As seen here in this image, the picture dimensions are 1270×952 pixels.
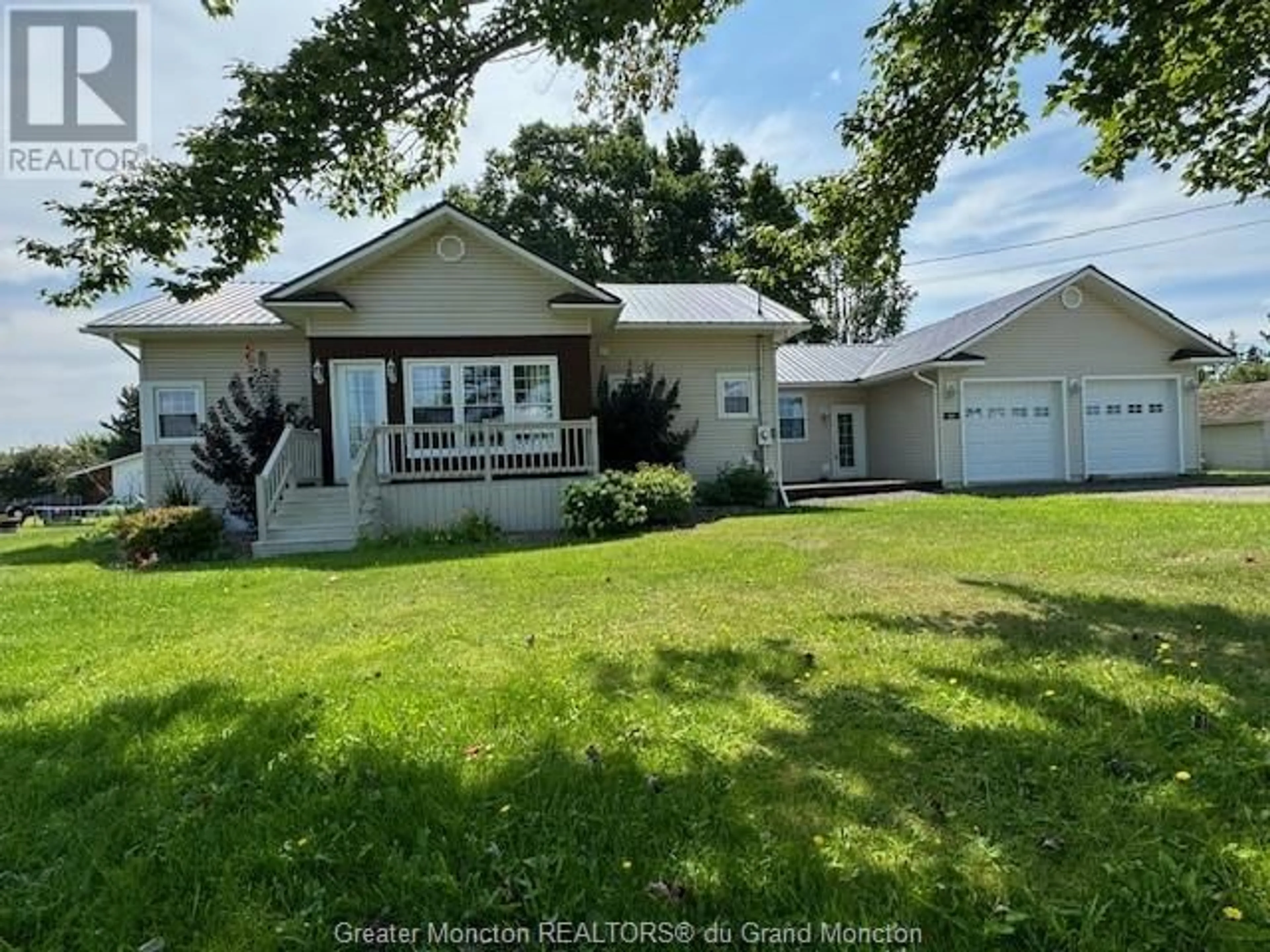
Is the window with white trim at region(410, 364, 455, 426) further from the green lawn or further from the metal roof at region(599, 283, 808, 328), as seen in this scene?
the green lawn

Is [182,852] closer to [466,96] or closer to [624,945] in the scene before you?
[624,945]

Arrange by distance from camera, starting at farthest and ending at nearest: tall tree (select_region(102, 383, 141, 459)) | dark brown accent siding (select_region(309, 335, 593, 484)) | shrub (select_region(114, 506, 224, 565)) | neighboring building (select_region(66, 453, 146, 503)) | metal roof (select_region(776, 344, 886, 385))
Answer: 1. tall tree (select_region(102, 383, 141, 459))
2. neighboring building (select_region(66, 453, 146, 503))
3. metal roof (select_region(776, 344, 886, 385))
4. dark brown accent siding (select_region(309, 335, 593, 484))
5. shrub (select_region(114, 506, 224, 565))

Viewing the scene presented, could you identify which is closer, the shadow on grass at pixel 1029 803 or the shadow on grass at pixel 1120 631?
the shadow on grass at pixel 1029 803

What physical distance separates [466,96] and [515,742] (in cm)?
472

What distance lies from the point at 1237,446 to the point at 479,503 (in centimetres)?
3230

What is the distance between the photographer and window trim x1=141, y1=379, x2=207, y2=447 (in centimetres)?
1594

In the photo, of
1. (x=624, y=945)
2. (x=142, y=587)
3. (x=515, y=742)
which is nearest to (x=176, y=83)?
(x=142, y=587)

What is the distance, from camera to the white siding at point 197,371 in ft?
52.3

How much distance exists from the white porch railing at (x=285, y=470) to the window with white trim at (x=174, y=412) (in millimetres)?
2645

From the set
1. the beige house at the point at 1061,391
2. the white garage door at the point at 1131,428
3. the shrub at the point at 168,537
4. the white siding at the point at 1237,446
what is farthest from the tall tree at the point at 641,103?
the white siding at the point at 1237,446

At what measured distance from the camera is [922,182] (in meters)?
8.04

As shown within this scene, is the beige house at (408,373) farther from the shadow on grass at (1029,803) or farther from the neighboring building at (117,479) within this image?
the shadow on grass at (1029,803)

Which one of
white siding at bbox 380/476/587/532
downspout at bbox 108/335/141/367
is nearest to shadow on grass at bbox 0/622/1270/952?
white siding at bbox 380/476/587/532

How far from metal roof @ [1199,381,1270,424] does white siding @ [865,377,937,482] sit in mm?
15010
